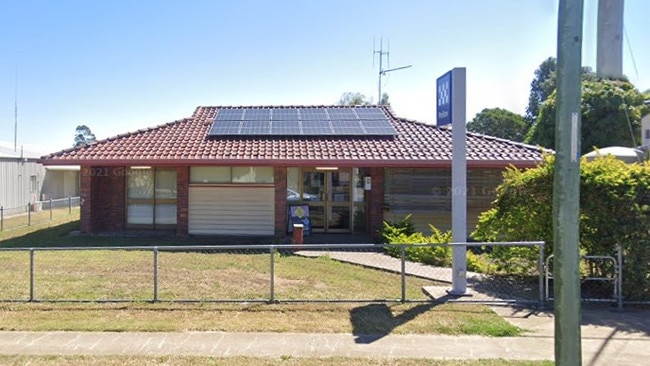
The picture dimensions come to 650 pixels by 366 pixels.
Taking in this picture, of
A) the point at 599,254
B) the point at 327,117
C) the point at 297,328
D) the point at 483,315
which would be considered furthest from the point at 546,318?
the point at 327,117

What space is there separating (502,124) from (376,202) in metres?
54.5

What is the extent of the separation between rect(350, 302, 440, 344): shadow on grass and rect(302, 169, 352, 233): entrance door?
8.52 meters

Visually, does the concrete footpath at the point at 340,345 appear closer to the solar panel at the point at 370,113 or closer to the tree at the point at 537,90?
the solar panel at the point at 370,113

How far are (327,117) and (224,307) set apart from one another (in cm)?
1159

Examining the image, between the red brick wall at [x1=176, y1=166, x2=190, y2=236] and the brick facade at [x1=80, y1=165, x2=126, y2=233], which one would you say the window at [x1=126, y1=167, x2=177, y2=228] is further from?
the red brick wall at [x1=176, y1=166, x2=190, y2=236]

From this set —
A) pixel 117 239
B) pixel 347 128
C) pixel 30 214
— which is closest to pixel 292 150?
pixel 347 128

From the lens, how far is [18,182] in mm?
A: 23828

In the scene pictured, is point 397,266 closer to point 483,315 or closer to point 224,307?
point 483,315

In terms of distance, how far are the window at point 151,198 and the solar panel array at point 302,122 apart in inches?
86.6

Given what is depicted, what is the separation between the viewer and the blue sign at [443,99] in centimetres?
823

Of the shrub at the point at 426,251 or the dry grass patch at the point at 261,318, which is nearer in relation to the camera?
the dry grass patch at the point at 261,318

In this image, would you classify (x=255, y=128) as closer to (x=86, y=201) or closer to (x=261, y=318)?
(x=86, y=201)

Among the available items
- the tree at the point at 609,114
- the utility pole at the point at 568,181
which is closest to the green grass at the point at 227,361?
the utility pole at the point at 568,181

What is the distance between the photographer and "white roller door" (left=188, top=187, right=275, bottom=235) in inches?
596
